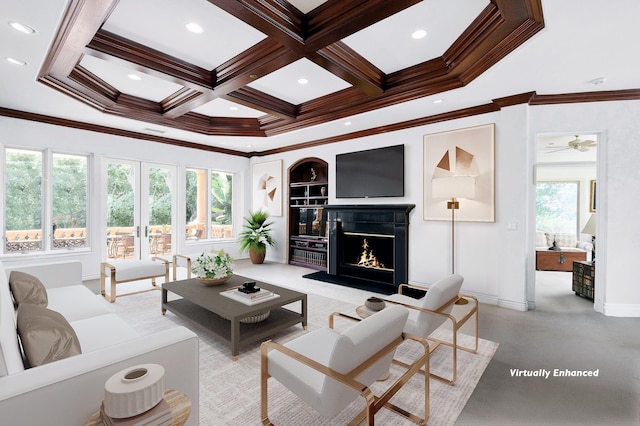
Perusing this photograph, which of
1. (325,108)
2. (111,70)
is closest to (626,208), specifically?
(325,108)

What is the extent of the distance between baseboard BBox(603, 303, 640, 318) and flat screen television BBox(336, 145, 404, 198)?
9.66ft

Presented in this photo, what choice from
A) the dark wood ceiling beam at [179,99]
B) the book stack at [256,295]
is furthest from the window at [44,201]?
the book stack at [256,295]

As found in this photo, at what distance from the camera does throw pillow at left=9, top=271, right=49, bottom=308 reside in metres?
2.32

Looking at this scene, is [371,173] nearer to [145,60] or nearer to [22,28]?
[145,60]

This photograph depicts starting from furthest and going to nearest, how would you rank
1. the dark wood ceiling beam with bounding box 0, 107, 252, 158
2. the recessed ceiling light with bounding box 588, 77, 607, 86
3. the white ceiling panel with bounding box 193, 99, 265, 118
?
the white ceiling panel with bounding box 193, 99, 265, 118 → the dark wood ceiling beam with bounding box 0, 107, 252, 158 → the recessed ceiling light with bounding box 588, 77, 607, 86

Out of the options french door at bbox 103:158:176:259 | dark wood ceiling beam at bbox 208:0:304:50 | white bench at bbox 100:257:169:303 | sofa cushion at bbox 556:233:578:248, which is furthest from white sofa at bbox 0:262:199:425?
sofa cushion at bbox 556:233:578:248

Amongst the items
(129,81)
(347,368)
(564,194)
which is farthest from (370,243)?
(564,194)

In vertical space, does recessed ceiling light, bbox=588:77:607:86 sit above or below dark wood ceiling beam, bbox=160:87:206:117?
below

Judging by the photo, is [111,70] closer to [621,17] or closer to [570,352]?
[621,17]

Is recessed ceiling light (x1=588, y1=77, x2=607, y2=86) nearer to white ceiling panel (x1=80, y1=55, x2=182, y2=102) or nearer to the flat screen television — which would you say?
the flat screen television

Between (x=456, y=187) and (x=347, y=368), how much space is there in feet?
→ 10.6

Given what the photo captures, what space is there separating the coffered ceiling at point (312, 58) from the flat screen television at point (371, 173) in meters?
0.57

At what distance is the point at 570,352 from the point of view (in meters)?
2.81

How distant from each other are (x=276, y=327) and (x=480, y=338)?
2021mm
